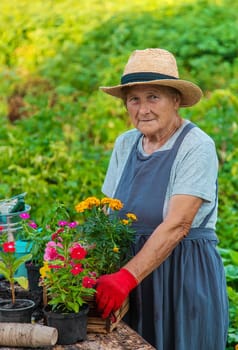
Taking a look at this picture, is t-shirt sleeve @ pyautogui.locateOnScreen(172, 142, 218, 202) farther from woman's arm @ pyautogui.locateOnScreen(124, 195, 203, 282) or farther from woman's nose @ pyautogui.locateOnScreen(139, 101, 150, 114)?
woman's nose @ pyautogui.locateOnScreen(139, 101, 150, 114)

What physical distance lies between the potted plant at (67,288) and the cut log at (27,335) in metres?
0.05

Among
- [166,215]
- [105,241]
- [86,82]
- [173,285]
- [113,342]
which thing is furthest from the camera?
[86,82]

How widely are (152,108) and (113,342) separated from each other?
3.13 feet

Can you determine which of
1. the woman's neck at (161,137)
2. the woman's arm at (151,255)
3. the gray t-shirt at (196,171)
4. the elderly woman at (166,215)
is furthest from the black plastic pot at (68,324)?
the woman's neck at (161,137)

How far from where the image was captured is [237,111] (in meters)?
7.29

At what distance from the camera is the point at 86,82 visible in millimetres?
9367

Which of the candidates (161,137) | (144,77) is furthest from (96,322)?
(144,77)

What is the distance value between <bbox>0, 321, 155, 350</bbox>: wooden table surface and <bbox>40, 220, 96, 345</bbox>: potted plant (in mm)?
24

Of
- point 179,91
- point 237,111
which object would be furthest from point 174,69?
point 237,111

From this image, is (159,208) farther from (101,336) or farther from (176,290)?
(101,336)

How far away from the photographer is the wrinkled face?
10.7ft

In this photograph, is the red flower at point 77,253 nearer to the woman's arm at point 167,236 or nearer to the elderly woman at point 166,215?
the woman's arm at point 167,236

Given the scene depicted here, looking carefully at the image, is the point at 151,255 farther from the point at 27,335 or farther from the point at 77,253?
the point at 27,335

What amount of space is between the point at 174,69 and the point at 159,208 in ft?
1.84
